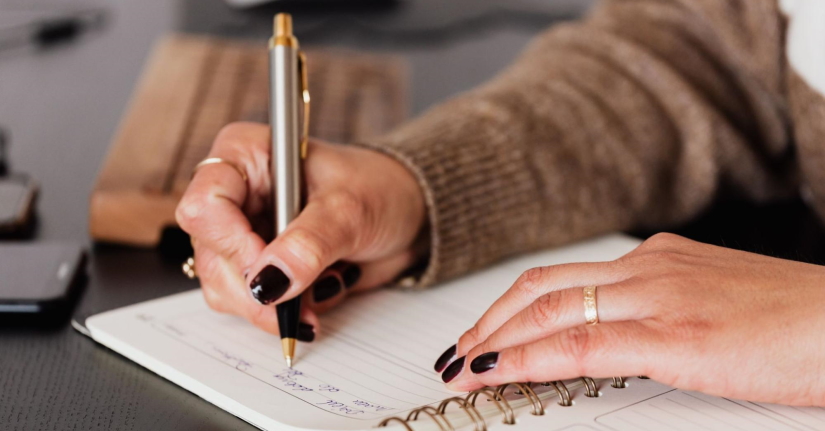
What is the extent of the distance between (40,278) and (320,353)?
26cm

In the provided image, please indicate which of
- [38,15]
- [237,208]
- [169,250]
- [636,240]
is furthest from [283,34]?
[38,15]

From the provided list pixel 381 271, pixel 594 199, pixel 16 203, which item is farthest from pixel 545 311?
pixel 16 203

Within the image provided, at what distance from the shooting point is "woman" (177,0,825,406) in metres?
0.49

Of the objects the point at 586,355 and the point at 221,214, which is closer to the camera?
the point at 586,355

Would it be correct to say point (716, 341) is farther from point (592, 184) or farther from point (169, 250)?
point (169, 250)

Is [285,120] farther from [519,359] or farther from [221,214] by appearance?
[519,359]

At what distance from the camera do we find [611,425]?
48cm

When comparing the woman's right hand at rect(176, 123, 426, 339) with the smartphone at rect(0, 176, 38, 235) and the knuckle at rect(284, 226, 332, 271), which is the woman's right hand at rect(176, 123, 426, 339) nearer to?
the knuckle at rect(284, 226, 332, 271)

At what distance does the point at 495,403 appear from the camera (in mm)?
496

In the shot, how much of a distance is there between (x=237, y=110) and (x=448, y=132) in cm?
33

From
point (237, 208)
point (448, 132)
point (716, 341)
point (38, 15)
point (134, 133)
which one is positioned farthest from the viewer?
Answer: point (38, 15)

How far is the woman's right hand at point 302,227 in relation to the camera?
23.3 inches

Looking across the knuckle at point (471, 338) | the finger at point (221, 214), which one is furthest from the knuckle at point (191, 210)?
the knuckle at point (471, 338)

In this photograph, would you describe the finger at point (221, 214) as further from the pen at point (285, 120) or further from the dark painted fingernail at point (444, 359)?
the dark painted fingernail at point (444, 359)
